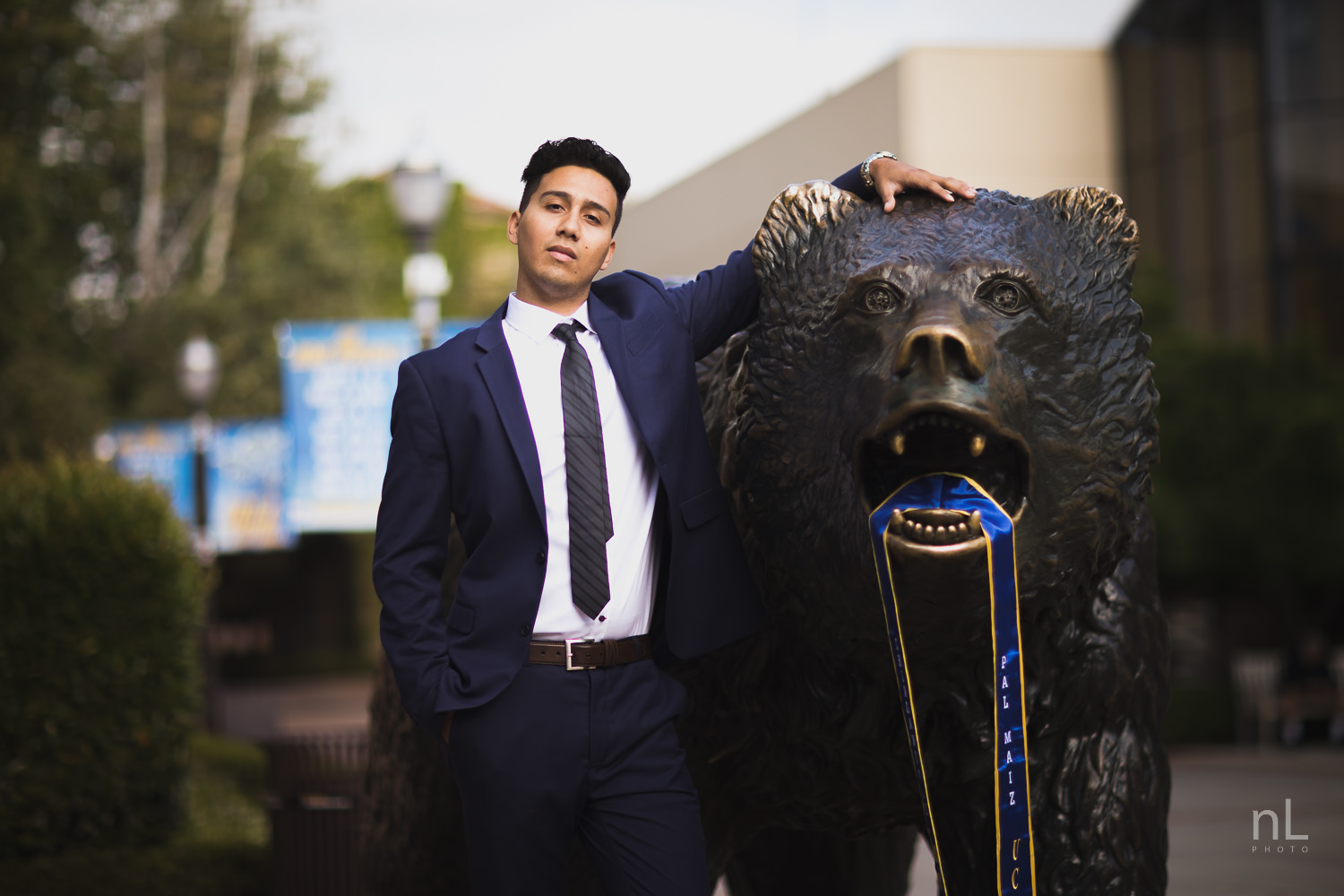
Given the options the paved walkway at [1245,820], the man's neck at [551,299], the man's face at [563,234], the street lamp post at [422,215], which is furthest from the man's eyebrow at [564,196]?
the street lamp post at [422,215]

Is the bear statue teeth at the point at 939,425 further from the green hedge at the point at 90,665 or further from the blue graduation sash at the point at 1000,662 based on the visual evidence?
the green hedge at the point at 90,665

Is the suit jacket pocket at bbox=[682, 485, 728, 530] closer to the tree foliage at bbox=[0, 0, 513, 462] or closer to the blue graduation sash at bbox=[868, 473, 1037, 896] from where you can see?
the blue graduation sash at bbox=[868, 473, 1037, 896]

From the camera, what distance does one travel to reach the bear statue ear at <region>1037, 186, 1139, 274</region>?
84.7 inches

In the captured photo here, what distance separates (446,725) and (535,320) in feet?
2.24

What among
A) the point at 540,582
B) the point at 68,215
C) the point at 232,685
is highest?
the point at 68,215

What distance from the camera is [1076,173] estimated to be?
13.9 metres

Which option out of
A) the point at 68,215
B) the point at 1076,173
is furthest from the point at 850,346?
the point at 68,215

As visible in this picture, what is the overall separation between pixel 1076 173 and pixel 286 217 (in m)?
14.5

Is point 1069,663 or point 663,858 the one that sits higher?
point 1069,663

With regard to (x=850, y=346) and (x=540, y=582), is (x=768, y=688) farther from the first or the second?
(x=850, y=346)

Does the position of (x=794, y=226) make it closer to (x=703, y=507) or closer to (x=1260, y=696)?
(x=703, y=507)

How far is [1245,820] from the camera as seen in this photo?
912cm

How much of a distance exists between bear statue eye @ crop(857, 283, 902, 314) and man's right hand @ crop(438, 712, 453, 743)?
905mm

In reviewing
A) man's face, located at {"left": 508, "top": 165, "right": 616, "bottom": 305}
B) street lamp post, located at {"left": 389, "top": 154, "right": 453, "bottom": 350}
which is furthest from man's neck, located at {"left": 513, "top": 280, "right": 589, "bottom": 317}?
street lamp post, located at {"left": 389, "top": 154, "right": 453, "bottom": 350}
